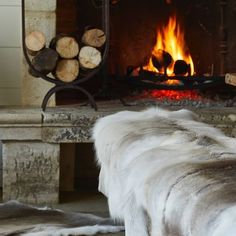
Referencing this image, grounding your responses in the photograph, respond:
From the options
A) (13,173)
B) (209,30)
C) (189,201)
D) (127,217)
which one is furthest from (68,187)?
(189,201)

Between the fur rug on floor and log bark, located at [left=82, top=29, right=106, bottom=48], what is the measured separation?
77cm

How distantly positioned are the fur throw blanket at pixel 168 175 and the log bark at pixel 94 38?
2.72ft

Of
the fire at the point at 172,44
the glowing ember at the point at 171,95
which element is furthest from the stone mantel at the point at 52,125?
the fire at the point at 172,44

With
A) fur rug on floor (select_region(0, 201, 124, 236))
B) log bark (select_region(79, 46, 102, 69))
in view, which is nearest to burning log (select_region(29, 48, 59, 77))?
log bark (select_region(79, 46, 102, 69))

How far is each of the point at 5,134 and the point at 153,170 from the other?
1.51 meters

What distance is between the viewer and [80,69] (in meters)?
3.11

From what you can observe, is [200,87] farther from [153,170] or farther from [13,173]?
[153,170]

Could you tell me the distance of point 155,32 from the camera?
363 centimetres

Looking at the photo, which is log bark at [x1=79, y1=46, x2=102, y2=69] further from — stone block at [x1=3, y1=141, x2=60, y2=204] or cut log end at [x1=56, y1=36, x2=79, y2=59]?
stone block at [x1=3, y1=141, x2=60, y2=204]

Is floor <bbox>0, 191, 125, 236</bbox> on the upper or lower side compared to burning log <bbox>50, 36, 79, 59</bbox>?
lower

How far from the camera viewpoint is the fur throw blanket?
4.30ft

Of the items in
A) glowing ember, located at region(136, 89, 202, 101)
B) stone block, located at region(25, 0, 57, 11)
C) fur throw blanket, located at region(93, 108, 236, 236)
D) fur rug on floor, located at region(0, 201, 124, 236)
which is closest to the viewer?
fur throw blanket, located at region(93, 108, 236, 236)

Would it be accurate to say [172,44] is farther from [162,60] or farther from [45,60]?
[45,60]

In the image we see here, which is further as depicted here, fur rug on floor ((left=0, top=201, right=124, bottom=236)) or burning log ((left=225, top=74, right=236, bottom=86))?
burning log ((left=225, top=74, right=236, bottom=86))
